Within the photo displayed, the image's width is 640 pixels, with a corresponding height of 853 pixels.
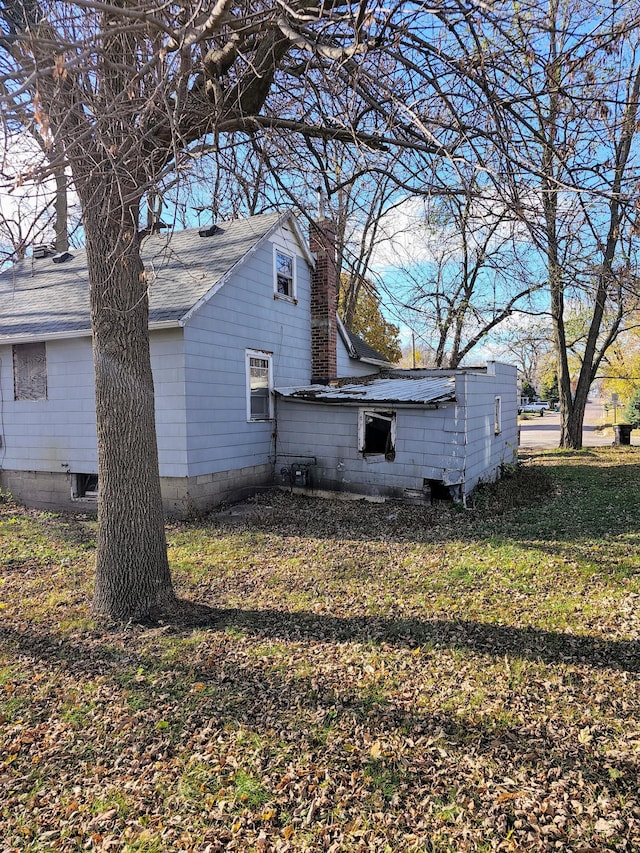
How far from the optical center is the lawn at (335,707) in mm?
2418

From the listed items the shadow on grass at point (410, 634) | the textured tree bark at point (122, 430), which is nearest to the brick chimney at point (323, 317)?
the textured tree bark at point (122, 430)

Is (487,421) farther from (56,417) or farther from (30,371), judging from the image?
(30,371)

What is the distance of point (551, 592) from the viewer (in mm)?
5125

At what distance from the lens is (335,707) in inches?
130

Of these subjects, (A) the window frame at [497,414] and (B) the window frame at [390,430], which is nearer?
(B) the window frame at [390,430]

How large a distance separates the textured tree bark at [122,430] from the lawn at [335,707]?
1.37ft

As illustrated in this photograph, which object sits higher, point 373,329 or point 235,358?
point 373,329

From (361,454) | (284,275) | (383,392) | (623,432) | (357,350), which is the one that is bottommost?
(623,432)

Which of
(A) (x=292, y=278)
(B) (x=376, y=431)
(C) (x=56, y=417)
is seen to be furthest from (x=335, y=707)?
(A) (x=292, y=278)

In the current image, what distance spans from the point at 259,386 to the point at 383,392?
2.73 metres

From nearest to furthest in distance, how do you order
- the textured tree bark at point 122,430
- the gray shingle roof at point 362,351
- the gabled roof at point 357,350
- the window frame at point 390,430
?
the textured tree bark at point 122,430
the window frame at point 390,430
the gabled roof at point 357,350
the gray shingle roof at point 362,351

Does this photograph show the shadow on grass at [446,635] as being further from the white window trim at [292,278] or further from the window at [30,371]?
the white window trim at [292,278]

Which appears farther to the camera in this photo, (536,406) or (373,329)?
(536,406)

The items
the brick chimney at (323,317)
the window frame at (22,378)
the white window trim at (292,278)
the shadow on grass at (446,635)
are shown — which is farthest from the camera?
the brick chimney at (323,317)
